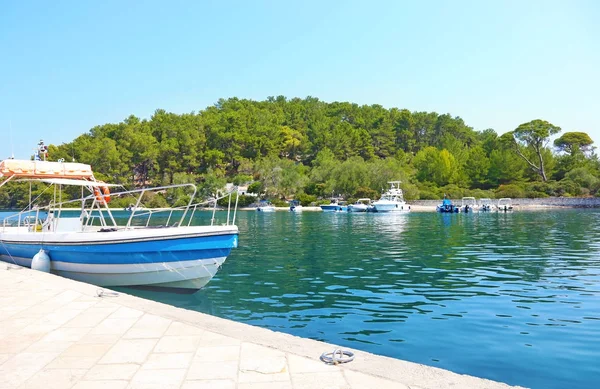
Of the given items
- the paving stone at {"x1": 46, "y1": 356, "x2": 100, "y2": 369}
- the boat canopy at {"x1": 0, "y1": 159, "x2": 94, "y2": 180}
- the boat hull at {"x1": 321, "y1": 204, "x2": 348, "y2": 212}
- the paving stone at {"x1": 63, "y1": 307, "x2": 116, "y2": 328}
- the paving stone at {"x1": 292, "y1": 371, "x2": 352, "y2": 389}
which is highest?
the boat canopy at {"x1": 0, "y1": 159, "x2": 94, "y2": 180}

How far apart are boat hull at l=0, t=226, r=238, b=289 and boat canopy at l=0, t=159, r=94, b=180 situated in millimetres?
2668

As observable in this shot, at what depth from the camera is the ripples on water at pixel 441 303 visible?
305 inches

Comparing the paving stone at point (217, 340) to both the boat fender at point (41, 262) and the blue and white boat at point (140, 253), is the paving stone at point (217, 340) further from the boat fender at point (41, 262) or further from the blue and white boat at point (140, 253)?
the boat fender at point (41, 262)

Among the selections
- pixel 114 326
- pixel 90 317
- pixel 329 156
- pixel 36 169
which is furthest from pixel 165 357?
pixel 329 156

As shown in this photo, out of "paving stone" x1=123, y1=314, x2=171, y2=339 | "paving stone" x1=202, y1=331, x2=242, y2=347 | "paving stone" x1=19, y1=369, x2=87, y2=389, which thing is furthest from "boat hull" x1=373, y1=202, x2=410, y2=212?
"paving stone" x1=19, y1=369, x2=87, y2=389

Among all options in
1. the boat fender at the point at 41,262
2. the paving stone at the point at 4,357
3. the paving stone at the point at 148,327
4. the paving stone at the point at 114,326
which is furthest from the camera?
the boat fender at the point at 41,262

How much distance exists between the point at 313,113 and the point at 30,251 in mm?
121713

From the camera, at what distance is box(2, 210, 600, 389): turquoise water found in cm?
773

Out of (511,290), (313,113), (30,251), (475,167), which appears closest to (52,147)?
(313,113)

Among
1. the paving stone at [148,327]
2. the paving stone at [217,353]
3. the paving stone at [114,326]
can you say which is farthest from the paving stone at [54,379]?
the paving stone at [114,326]

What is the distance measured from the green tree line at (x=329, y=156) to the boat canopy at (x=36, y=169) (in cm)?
6421

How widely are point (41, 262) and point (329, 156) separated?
3537 inches

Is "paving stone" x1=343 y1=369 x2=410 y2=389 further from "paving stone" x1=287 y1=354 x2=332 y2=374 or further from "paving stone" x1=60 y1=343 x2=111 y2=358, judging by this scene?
"paving stone" x1=60 y1=343 x2=111 y2=358

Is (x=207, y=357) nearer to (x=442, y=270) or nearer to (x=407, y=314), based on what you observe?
(x=407, y=314)
